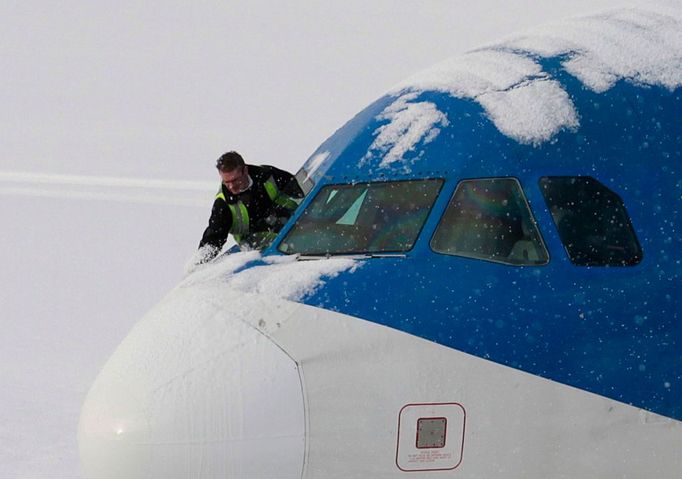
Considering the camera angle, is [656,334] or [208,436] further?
[656,334]

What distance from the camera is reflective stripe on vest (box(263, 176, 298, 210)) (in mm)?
8844

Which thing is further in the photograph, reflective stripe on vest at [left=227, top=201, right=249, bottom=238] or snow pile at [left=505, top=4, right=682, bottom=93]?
reflective stripe on vest at [left=227, top=201, right=249, bottom=238]

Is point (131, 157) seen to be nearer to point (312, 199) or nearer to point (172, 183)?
point (172, 183)

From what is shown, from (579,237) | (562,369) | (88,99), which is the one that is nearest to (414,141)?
(579,237)

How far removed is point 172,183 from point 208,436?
20.2 meters

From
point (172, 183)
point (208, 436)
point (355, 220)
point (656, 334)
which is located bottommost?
point (172, 183)

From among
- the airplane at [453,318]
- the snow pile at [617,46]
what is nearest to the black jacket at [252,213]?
the airplane at [453,318]

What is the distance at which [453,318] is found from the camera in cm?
672

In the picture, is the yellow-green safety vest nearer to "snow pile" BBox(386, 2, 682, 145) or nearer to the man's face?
the man's face

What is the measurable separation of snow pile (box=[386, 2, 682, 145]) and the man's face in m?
1.62

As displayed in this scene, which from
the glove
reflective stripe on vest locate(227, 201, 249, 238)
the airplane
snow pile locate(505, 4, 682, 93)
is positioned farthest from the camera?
reflective stripe on vest locate(227, 201, 249, 238)

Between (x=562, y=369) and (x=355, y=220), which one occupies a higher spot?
(x=355, y=220)

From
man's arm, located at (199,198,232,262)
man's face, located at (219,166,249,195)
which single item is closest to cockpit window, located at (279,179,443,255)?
man's arm, located at (199,198,232,262)

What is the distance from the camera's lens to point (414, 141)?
7254 millimetres
